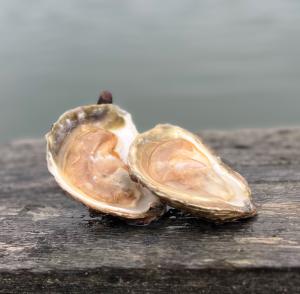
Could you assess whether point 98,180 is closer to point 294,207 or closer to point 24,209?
point 24,209

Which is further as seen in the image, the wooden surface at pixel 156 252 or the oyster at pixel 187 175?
the oyster at pixel 187 175

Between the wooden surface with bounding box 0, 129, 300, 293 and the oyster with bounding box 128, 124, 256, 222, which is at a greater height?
the oyster with bounding box 128, 124, 256, 222

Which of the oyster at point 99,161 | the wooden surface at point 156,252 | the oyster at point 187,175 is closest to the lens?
the wooden surface at point 156,252

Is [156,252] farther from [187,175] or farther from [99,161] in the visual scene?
[99,161]

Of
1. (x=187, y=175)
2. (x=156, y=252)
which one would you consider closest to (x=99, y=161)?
(x=187, y=175)

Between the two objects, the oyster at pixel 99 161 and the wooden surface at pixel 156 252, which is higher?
the oyster at pixel 99 161

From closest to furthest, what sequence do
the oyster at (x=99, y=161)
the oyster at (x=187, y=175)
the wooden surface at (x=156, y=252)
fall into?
1. the wooden surface at (x=156, y=252)
2. the oyster at (x=187, y=175)
3. the oyster at (x=99, y=161)
